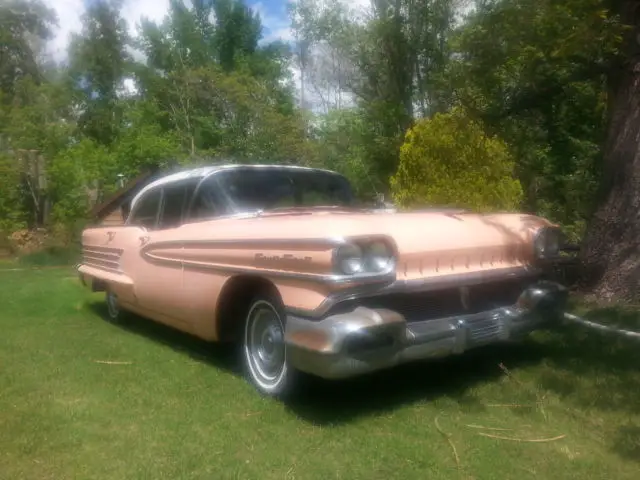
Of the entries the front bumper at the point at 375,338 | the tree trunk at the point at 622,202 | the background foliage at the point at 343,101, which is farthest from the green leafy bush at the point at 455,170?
the front bumper at the point at 375,338

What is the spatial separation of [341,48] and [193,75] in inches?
368

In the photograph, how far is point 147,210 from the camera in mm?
5566

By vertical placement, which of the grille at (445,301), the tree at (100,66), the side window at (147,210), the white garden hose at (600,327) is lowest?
the white garden hose at (600,327)

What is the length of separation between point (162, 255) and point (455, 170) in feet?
17.0

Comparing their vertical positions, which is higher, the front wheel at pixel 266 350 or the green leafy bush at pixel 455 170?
the green leafy bush at pixel 455 170

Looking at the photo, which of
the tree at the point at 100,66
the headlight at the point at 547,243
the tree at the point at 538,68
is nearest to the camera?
the headlight at the point at 547,243

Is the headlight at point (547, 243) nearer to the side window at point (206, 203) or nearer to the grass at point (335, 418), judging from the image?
the grass at point (335, 418)

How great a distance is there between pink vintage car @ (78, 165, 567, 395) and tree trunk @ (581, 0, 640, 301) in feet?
5.72

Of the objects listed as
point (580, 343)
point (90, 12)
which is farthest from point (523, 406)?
point (90, 12)

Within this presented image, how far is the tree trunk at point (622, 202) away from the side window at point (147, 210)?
4.19 meters

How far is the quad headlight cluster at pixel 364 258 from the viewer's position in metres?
3.01

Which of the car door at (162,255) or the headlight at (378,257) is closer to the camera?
the headlight at (378,257)

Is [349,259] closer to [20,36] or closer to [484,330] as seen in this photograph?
[484,330]

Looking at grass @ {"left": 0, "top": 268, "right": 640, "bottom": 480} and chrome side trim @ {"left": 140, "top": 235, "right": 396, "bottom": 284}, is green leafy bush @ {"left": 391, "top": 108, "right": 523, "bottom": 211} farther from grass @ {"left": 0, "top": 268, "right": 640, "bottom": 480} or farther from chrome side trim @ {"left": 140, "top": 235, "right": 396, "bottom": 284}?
chrome side trim @ {"left": 140, "top": 235, "right": 396, "bottom": 284}
